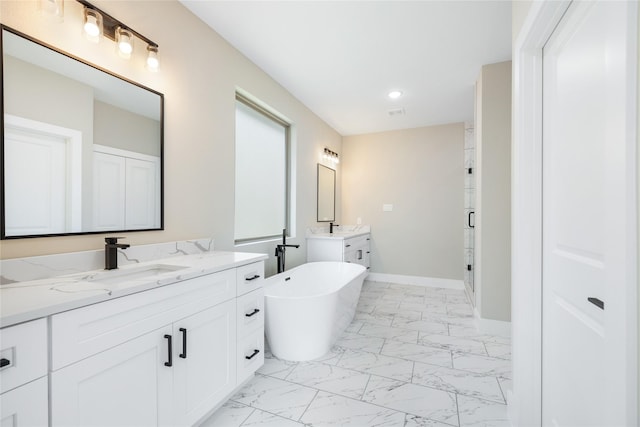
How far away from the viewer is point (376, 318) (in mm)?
3119

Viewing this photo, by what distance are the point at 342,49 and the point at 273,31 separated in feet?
2.02

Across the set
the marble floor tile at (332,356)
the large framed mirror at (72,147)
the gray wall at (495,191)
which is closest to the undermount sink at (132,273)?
the large framed mirror at (72,147)

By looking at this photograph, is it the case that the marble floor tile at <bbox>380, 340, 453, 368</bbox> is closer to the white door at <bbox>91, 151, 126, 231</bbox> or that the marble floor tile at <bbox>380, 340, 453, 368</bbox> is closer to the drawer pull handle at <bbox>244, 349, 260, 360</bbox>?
the drawer pull handle at <bbox>244, 349, 260, 360</bbox>

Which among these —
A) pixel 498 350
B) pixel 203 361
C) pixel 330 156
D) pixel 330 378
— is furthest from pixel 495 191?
pixel 203 361

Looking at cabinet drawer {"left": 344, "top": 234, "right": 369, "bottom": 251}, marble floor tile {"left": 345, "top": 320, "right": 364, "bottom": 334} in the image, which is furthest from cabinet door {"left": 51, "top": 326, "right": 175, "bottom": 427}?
cabinet drawer {"left": 344, "top": 234, "right": 369, "bottom": 251}

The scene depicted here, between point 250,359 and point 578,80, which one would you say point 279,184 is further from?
point 578,80

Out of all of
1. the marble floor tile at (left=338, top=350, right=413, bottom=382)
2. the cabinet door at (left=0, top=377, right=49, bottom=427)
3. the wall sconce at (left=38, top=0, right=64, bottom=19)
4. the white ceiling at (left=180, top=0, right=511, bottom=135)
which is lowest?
the marble floor tile at (left=338, top=350, right=413, bottom=382)

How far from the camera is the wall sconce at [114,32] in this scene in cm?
135

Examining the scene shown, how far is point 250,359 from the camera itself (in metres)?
1.75

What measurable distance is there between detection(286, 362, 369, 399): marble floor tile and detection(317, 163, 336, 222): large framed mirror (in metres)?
2.25

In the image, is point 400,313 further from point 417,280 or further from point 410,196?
point 410,196

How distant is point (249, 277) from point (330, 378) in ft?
3.09

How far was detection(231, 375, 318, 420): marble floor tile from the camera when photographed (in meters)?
1.64

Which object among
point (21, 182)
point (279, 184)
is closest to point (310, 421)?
point (21, 182)
